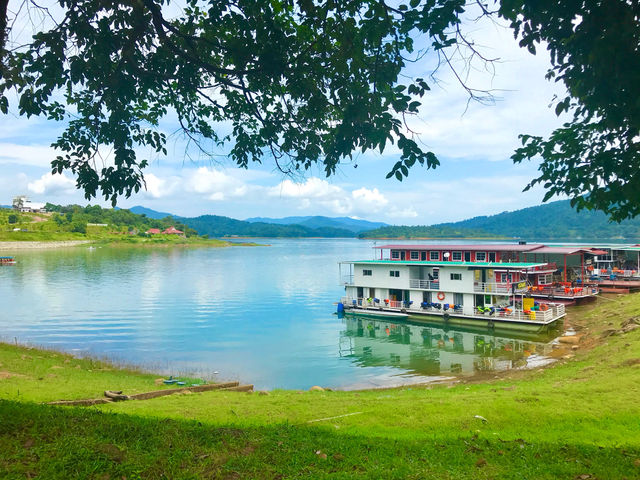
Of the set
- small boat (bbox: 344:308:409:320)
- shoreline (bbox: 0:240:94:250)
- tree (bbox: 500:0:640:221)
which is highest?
tree (bbox: 500:0:640:221)

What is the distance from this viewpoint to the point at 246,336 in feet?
112

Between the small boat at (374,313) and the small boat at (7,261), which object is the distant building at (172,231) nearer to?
the small boat at (7,261)

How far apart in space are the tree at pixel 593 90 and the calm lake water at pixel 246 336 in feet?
59.0

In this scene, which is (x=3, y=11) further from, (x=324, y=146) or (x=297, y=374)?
(x=297, y=374)

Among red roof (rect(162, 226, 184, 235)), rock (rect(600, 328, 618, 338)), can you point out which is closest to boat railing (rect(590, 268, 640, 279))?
rock (rect(600, 328, 618, 338))

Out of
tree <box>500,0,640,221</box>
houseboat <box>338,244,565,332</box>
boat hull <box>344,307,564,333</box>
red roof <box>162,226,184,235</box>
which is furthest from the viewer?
red roof <box>162,226,184,235</box>

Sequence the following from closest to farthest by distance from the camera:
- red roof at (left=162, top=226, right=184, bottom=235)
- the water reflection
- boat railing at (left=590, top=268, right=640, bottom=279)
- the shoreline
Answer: the water reflection
boat railing at (left=590, top=268, right=640, bottom=279)
the shoreline
red roof at (left=162, top=226, right=184, bottom=235)

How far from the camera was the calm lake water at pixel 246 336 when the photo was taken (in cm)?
2586

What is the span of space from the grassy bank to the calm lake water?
37.6 feet

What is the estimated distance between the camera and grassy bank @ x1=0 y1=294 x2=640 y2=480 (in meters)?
A: 5.52

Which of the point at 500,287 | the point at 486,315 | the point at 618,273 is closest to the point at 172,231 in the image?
the point at 618,273

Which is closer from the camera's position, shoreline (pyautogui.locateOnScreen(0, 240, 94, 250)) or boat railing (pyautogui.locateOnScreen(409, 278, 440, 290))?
boat railing (pyautogui.locateOnScreen(409, 278, 440, 290))

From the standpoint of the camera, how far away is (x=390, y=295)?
140ft

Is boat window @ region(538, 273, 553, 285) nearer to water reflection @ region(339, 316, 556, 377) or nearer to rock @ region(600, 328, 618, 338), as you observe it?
water reflection @ region(339, 316, 556, 377)
